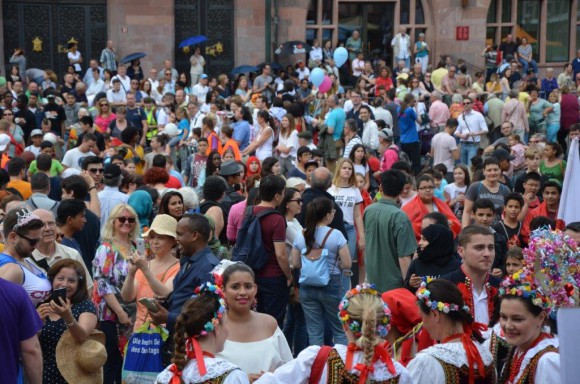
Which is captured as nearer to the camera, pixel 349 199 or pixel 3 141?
pixel 349 199

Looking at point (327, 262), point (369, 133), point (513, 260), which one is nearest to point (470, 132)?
point (369, 133)

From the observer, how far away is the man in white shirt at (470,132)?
1933cm

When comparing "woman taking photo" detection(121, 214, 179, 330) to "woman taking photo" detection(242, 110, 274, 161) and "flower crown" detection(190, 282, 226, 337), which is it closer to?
"flower crown" detection(190, 282, 226, 337)

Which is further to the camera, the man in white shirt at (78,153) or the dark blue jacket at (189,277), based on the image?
the man in white shirt at (78,153)

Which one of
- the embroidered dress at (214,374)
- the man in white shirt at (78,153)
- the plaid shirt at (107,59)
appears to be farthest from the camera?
the plaid shirt at (107,59)

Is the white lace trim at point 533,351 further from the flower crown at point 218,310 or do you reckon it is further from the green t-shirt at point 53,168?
the green t-shirt at point 53,168

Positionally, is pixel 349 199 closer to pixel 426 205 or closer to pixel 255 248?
pixel 426 205

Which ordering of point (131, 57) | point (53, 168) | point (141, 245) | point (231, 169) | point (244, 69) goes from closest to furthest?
point (141, 245) < point (231, 169) < point (53, 168) < point (131, 57) < point (244, 69)

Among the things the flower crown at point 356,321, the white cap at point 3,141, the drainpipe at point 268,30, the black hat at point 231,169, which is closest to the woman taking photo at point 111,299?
the flower crown at point 356,321

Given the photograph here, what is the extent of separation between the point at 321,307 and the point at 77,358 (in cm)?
297

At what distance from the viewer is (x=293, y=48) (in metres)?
27.5

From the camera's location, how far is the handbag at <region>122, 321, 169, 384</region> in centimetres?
747

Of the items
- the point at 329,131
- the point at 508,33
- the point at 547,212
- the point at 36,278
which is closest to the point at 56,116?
the point at 329,131

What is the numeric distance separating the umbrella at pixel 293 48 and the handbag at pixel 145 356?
66.6 feet
